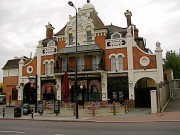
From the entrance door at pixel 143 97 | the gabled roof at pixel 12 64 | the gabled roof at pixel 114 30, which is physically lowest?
the entrance door at pixel 143 97

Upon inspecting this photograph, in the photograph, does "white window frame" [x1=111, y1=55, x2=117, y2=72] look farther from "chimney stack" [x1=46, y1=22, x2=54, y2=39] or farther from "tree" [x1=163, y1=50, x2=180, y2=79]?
"tree" [x1=163, y1=50, x2=180, y2=79]

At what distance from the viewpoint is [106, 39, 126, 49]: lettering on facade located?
2900cm

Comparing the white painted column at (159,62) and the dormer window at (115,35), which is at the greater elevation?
the dormer window at (115,35)

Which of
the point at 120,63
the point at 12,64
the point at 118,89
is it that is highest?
the point at 12,64

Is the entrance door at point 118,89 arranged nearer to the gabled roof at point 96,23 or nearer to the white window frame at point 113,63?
the white window frame at point 113,63

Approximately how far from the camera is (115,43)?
29.3 metres

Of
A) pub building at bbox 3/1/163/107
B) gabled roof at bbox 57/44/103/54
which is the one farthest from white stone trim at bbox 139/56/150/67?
gabled roof at bbox 57/44/103/54

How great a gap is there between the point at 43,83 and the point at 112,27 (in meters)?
12.8

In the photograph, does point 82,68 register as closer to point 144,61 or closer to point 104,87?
point 104,87

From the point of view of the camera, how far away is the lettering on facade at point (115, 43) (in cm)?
2900

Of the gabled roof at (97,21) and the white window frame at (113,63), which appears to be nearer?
the white window frame at (113,63)

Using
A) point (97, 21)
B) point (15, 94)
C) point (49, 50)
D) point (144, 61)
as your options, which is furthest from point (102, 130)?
point (15, 94)

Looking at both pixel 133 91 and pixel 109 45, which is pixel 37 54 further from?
pixel 133 91

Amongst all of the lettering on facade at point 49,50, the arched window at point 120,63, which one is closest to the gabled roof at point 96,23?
the lettering on facade at point 49,50
